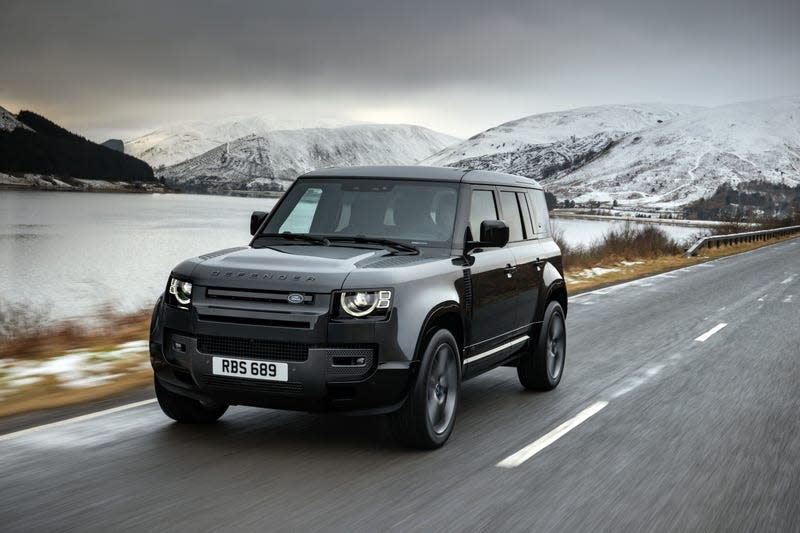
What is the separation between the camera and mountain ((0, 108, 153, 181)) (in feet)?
597

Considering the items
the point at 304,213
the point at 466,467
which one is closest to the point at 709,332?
the point at 304,213

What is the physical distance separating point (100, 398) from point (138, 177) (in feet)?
646

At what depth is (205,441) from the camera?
5.79m

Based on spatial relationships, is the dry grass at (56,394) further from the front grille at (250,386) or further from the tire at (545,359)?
the tire at (545,359)

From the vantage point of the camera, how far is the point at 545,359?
309 inches

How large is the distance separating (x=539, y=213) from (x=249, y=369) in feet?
13.1

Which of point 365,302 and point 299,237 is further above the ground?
point 299,237

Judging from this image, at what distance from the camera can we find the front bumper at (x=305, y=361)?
16.8ft

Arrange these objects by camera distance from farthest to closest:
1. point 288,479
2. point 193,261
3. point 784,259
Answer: point 784,259
point 193,261
point 288,479

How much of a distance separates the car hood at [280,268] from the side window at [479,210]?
2.97 ft

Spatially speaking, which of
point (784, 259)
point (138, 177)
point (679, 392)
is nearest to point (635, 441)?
point (679, 392)

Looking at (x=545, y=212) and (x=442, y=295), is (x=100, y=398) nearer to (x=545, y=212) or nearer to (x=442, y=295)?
(x=442, y=295)

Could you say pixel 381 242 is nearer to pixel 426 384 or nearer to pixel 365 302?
Result: pixel 365 302

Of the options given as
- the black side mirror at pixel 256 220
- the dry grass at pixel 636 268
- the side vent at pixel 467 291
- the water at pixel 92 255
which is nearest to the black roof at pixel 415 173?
the black side mirror at pixel 256 220
